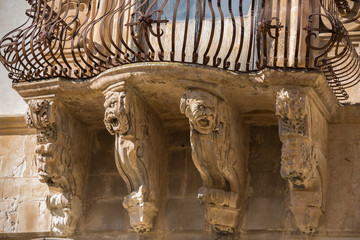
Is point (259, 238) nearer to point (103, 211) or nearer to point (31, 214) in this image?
point (103, 211)

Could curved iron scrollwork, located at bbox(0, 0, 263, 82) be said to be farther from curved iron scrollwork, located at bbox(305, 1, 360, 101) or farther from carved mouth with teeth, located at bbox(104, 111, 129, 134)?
curved iron scrollwork, located at bbox(305, 1, 360, 101)

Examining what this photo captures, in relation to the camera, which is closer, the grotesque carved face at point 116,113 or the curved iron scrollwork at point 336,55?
the curved iron scrollwork at point 336,55

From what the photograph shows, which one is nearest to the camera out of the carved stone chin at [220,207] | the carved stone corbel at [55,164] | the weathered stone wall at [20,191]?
the carved stone chin at [220,207]

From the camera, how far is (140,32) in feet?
27.2

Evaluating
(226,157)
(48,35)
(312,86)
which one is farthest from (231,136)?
(48,35)

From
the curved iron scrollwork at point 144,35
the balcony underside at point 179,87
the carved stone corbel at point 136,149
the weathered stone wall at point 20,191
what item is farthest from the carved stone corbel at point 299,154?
the weathered stone wall at point 20,191

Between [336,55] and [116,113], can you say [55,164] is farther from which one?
[336,55]

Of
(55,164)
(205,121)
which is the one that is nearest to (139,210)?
(55,164)

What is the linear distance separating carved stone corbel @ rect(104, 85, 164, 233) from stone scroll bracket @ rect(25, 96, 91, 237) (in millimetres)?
518

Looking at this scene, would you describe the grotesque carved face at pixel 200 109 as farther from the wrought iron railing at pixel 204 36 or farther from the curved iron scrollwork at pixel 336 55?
the curved iron scrollwork at pixel 336 55

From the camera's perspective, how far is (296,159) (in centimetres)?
822

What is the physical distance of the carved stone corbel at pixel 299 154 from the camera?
8.16 m

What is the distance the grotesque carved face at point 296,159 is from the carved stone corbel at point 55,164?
1.82 metres

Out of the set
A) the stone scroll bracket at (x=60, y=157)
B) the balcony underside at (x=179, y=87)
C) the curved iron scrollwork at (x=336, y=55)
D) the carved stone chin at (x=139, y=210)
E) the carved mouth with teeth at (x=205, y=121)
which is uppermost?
the curved iron scrollwork at (x=336, y=55)
